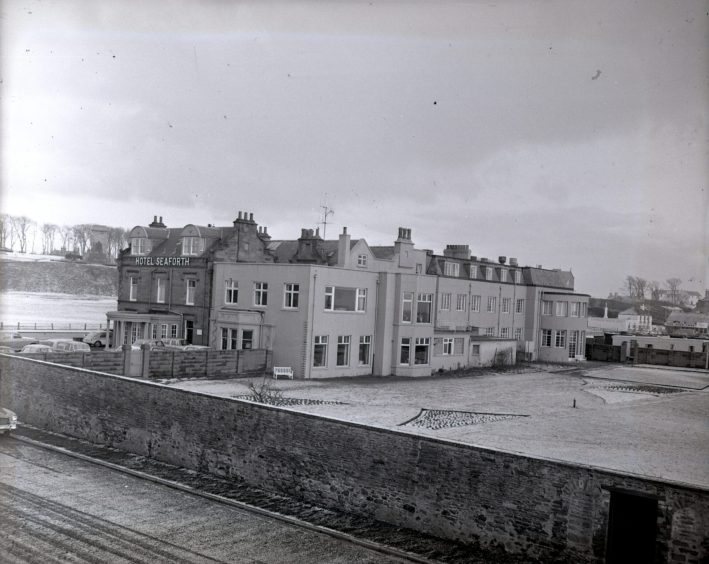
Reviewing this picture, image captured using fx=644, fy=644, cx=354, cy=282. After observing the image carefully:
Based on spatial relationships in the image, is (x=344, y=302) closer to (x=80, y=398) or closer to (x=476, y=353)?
(x=476, y=353)

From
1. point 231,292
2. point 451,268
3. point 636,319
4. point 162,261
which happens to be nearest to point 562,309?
point 451,268

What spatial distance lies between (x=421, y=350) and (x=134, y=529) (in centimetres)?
2808

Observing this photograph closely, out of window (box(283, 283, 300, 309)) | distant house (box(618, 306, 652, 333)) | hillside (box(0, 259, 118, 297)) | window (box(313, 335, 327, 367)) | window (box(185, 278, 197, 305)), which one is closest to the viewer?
window (box(313, 335, 327, 367))

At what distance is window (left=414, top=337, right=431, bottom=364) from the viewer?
39406mm

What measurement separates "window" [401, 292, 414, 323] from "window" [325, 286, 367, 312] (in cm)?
256

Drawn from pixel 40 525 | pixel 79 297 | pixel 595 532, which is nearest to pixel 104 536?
pixel 40 525

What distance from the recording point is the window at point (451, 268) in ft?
173

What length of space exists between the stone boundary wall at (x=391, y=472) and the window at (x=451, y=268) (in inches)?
1406

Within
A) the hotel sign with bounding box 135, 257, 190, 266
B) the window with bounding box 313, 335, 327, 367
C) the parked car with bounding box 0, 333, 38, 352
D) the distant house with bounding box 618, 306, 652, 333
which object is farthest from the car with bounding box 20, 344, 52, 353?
the distant house with bounding box 618, 306, 652, 333

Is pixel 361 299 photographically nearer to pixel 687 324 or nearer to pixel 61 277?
pixel 61 277

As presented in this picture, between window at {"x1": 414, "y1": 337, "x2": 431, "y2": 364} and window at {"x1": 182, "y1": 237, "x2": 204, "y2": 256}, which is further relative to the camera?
window at {"x1": 182, "y1": 237, "x2": 204, "y2": 256}

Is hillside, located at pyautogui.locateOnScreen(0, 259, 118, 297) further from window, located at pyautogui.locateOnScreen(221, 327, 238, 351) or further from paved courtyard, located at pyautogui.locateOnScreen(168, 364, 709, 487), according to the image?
paved courtyard, located at pyautogui.locateOnScreen(168, 364, 709, 487)

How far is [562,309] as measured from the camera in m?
56.4

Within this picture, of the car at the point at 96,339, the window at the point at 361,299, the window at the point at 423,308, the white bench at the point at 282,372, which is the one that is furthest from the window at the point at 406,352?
the car at the point at 96,339
